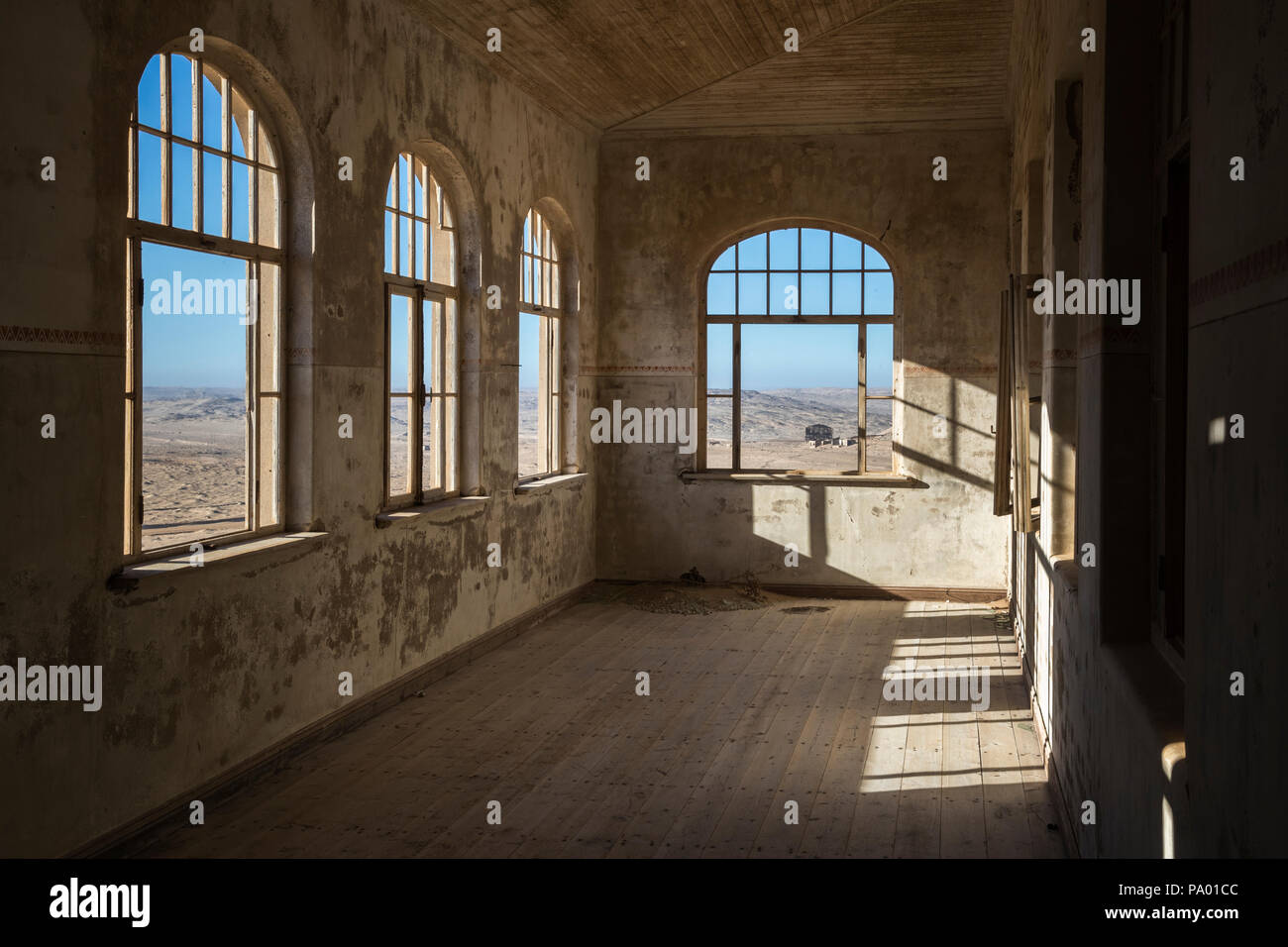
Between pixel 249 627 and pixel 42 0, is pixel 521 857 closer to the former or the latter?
pixel 249 627

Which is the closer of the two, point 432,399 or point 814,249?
point 432,399

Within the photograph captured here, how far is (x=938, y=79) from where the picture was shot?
984 cm

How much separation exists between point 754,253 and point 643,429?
6.39 ft

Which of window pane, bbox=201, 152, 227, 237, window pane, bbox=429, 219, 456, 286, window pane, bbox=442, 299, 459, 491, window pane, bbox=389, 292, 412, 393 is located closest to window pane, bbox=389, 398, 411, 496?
window pane, bbox=389, 292, 412, 393

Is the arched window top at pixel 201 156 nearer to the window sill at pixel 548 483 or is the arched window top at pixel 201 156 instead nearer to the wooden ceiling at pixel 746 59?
the wooden ceiling at pixel 746 59

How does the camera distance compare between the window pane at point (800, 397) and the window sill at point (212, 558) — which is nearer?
the window sill at point (212, 558)

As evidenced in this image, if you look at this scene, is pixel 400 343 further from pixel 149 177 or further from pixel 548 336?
pixel 548 336

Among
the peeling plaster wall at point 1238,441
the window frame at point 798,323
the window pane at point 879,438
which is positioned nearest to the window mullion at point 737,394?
the window frame at point 798,323

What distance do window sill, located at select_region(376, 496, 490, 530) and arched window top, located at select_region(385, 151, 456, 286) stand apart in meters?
1.43

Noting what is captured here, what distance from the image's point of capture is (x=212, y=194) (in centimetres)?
549

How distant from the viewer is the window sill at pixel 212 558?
467cm

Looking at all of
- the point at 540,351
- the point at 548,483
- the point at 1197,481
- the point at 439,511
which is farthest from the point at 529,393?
the point at 1197,481

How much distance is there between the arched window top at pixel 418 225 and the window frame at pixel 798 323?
3.79 metres

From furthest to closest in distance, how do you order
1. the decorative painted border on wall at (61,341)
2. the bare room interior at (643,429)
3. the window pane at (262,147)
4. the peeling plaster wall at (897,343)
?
the peeling plaster wall at (897,343) → the window pane at (262,147) → the decorative painted border on wall at (61,341) → the bare room interior at (643,429)
